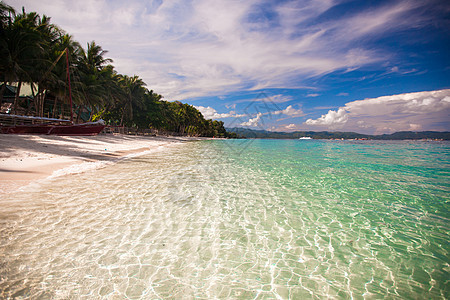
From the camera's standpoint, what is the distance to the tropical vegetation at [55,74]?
1964 centimetres

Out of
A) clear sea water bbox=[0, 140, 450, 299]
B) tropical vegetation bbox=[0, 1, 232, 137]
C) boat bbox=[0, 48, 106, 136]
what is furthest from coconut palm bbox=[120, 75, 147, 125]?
clear sea water bbox=[0, 140, 450, 299]

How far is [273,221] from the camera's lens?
5.24 m

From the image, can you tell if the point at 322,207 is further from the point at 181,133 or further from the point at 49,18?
the point at 181,133

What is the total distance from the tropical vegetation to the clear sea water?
848 inches

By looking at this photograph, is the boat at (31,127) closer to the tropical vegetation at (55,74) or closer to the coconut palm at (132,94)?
the tropical vegetation at (55,74)

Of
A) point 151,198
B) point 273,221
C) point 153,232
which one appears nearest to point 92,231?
point 153,232

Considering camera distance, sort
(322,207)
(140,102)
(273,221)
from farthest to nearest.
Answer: (140,102)
(322,207)
(273,221)

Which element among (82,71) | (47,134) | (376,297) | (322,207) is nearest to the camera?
(376,297)

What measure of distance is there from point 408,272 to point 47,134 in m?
26.7

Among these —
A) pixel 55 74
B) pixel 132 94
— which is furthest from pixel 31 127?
pixel 132 94

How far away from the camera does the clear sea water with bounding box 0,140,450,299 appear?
9.52 feet

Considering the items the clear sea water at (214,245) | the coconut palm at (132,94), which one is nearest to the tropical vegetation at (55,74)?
the coconut palm at (132,94)

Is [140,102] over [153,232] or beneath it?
over

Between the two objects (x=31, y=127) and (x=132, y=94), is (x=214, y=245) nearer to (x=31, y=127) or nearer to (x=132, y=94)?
(x=31, y=127)
